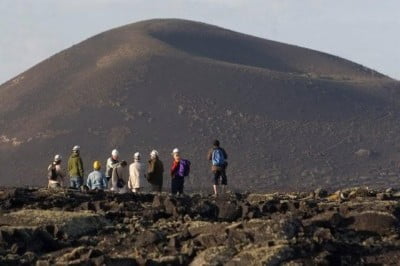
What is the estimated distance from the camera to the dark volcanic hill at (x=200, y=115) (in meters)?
91.6

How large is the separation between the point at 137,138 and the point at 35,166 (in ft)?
28.5

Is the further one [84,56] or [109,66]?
[84,56]

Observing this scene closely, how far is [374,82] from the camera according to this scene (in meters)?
123

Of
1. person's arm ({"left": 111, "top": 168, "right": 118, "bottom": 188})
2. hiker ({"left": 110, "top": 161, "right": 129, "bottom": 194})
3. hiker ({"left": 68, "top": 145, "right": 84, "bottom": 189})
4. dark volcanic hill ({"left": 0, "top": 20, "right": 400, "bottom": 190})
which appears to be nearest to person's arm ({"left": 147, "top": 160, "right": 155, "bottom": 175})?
hiker ({"left": 110, "top": 161, "right": 129, "bottom": 194})

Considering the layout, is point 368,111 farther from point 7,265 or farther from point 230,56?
point 7,265

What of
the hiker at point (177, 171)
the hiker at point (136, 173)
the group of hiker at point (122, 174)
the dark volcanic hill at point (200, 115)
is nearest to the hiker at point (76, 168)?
the group of hiker at point (122, 174)

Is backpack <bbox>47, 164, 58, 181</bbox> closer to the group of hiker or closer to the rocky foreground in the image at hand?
the group of hiker

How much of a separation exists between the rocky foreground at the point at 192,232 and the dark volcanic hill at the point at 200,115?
186 feet

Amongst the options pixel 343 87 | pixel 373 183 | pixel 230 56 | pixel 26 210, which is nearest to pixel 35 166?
pixel 373 183

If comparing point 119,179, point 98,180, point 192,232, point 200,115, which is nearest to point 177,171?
point 119,179

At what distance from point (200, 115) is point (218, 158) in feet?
240

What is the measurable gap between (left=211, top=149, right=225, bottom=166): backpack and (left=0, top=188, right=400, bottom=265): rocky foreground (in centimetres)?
580

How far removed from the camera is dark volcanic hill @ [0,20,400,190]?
9162 centimetres

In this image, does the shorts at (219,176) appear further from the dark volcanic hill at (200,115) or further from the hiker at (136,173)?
the dark volcanic hill at (200,115)
